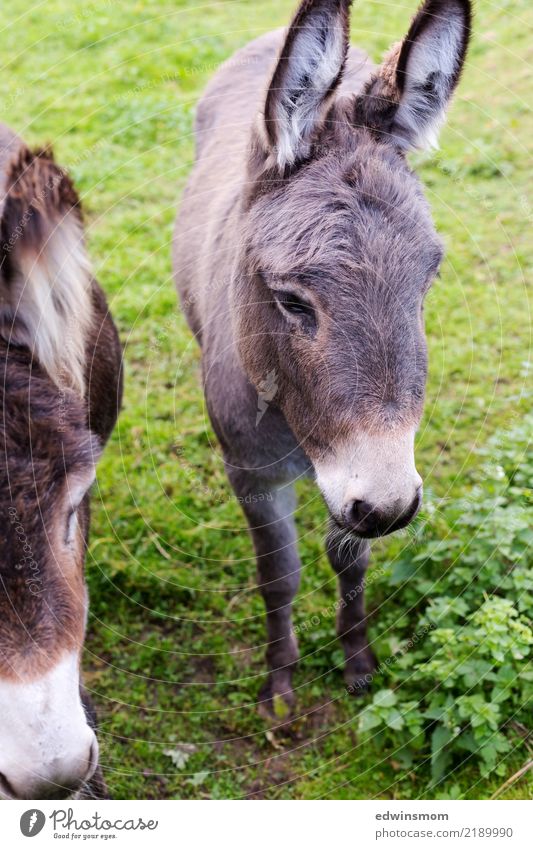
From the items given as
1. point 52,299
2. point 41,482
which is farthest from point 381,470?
point 52,299

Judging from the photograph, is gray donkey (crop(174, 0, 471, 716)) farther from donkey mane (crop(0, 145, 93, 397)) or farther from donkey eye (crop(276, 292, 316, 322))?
donkey mane (crop(0, 145, 93, 397))

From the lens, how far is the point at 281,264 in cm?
313

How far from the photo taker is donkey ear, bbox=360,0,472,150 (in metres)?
3.23

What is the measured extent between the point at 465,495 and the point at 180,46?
23.2 feet

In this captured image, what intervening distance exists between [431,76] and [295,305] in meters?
1.19

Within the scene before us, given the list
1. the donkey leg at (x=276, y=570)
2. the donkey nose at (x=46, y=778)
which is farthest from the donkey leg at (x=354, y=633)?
the donkey nose at (x=46, y=778)

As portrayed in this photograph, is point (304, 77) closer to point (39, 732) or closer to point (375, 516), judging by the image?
point (375, 516)

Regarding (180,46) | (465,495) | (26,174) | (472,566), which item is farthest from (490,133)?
(26,174)

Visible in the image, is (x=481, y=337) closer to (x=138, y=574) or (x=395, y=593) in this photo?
(x=395, y=593)

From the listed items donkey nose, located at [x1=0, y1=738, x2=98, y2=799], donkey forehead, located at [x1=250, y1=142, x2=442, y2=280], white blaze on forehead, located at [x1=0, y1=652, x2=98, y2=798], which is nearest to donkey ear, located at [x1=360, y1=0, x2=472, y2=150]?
donkey forehead, located at [x1=250, y1=142, x2=442, y2=280]

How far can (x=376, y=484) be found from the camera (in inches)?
114

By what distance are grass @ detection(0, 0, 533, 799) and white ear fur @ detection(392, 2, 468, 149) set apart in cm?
219

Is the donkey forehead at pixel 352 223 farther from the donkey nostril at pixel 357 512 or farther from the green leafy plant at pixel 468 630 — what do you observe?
the green leafy plant at pixel 468 630

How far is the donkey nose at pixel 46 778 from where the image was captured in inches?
108
